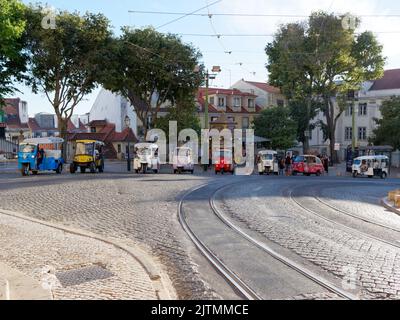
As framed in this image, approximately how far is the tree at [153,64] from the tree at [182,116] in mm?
2333

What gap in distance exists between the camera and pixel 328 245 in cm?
854

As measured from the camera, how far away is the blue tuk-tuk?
89.7 feet

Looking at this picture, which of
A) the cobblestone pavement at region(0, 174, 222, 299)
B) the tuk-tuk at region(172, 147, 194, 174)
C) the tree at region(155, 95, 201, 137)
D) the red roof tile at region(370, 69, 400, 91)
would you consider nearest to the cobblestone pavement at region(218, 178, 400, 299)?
the cobblestone pavement at region(0, 174, 222, 299)

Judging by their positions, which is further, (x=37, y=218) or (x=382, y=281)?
(x=37, y=218)

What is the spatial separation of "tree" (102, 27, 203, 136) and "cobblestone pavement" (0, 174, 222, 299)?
1987 centimetres

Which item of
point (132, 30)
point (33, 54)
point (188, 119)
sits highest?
point (132, 30)

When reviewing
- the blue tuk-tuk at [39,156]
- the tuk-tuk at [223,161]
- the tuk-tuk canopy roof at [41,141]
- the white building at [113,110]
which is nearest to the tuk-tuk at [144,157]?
the tuk-tuk at [223,161]

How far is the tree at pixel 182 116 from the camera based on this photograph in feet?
146

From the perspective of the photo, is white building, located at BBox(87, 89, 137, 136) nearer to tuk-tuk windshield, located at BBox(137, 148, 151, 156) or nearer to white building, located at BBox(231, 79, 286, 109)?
white building, located at BBox(231, 79, 286, 109)

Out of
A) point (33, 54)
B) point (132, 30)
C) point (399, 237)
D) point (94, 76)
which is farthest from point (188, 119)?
point (399, 237)

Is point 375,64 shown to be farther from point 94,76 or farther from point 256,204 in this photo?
point 256,204

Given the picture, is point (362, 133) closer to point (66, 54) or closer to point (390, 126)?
point (390, 126)

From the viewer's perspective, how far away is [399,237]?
9.61 meters
